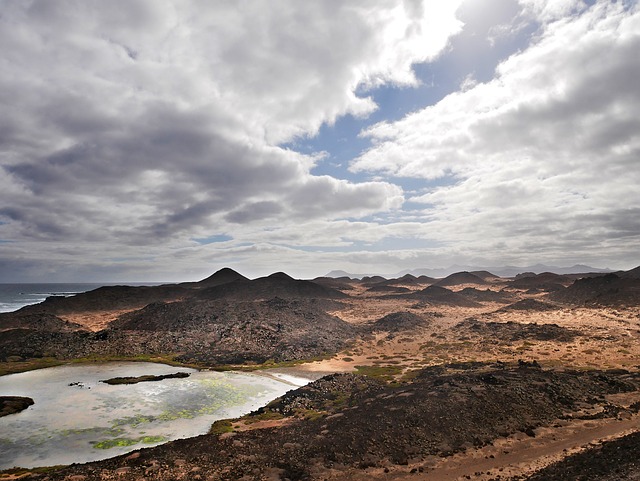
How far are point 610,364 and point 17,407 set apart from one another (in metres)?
90.9

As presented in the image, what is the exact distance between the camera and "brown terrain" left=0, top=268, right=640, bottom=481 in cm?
3028

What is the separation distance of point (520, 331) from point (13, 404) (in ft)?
336

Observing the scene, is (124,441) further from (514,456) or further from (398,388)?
(514,456)

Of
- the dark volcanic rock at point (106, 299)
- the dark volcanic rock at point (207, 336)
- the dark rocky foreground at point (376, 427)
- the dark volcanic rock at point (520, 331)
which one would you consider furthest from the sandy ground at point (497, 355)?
the dark volcanic rock at point (106, 299)

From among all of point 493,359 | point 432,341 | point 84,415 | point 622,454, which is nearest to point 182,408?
point 84,415

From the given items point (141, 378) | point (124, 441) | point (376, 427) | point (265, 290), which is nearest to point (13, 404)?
point (141, 378)

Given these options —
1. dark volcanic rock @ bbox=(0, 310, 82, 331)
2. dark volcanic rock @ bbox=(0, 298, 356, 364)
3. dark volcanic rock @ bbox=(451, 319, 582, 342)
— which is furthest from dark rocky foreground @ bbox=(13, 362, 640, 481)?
dark volcanic rock @ bbox=(0, 310, 82, 331)

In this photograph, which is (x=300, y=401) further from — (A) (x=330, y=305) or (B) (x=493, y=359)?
(A) (x=330, y=305)

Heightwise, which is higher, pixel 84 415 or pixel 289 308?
pixel 289 308

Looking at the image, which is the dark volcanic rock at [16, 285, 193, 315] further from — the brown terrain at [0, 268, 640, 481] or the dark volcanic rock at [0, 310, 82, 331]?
the brown terrain at [0, 268, 640, 481]

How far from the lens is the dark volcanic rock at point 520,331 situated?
280 feet

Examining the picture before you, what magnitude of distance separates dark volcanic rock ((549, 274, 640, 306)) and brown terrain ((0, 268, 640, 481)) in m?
0.86

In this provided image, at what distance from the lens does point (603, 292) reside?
133000 millimetres

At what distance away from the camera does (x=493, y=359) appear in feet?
228
